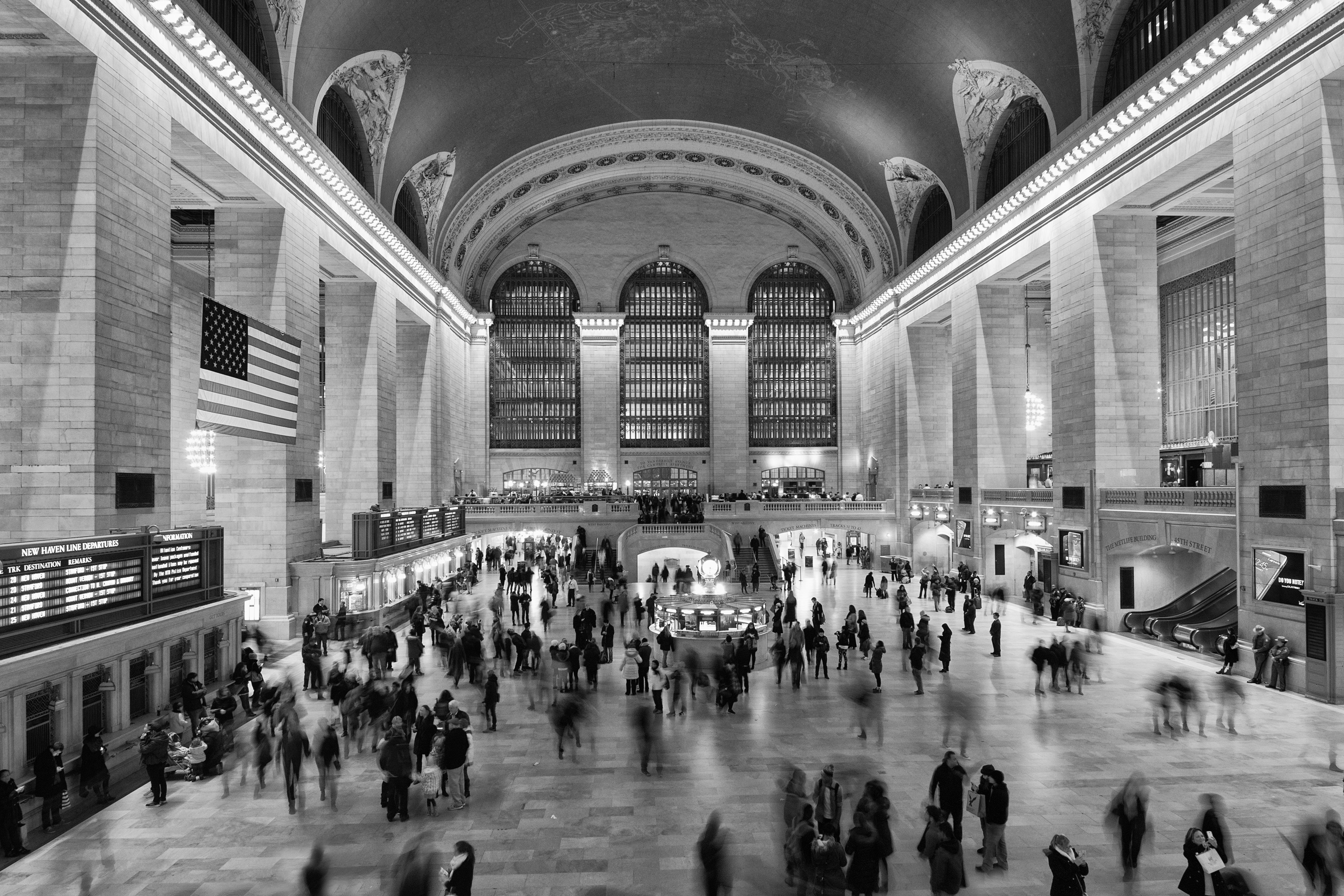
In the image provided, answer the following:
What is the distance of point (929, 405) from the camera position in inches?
1401

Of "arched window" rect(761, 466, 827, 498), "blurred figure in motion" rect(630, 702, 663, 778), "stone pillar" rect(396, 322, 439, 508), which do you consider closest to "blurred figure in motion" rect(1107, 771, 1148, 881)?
"blurred figure in motion" rect(630, 702, 663, 778)

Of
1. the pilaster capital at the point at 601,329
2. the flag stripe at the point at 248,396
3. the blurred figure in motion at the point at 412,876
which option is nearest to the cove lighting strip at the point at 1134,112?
the blurred figure in motion at the point at 412,876

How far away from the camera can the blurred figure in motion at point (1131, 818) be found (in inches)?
285

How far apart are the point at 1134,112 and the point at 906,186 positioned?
1518 centimetres

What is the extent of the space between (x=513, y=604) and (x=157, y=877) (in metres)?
12.6

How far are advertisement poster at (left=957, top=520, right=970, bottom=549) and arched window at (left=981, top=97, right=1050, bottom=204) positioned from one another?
408 inches

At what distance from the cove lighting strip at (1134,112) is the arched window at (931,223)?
1722mm

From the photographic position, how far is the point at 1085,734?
1147 centimetres

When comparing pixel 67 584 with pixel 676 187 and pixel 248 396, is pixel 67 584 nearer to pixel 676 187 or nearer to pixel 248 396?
pixel 248 396

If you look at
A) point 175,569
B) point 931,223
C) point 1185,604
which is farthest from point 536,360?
point 1185,604

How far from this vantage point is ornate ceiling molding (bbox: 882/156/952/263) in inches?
1240

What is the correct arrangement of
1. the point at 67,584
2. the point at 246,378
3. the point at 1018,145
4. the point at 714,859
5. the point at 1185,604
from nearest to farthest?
the point at 714,859
the point at 67,584
the point at 246,378
the point at 1185,604
the point at 1018,145

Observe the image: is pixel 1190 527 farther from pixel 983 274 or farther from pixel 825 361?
pixel 825 361

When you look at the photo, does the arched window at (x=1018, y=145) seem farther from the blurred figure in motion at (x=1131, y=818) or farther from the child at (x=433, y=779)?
the child at (x=433, y=779)
